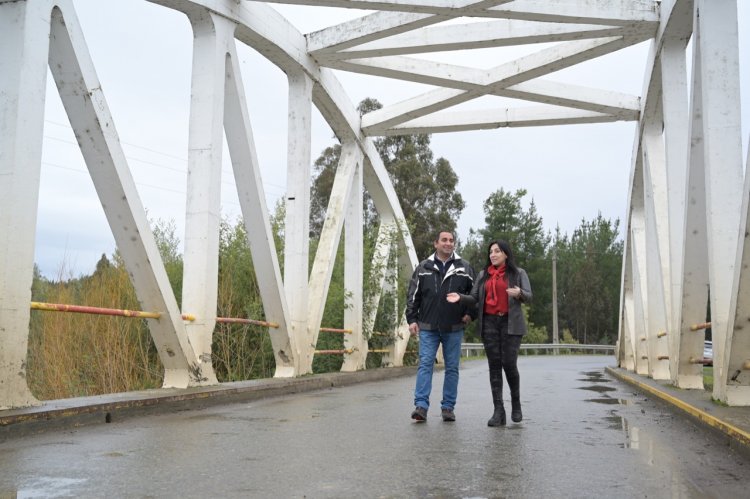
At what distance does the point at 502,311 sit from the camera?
698 centimetres

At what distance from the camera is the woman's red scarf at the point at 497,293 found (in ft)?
22.9

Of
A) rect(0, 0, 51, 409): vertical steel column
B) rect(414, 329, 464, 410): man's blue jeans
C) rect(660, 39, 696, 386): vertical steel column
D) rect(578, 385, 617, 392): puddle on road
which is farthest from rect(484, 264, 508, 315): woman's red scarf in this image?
rect(578, 385, 617, 392): puddle on road

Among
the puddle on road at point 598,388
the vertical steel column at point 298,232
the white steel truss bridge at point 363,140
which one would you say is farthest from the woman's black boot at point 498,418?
the puddle on road at point 598,388

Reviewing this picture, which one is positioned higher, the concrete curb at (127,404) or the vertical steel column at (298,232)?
the vertical steel column at (298,232)

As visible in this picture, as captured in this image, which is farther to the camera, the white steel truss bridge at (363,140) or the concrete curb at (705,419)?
the white steel truss bridge at (363,140)

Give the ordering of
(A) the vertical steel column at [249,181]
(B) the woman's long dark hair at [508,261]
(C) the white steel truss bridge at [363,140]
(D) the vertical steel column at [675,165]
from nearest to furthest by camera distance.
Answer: (C) the white steel truss bridge at [363,140], (B) the woman's long dark hair at [508,261], (D) the vertical steel column at [675,165], (A) the vertical steel column at [249,181]

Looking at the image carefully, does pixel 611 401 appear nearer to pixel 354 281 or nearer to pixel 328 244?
pixel 328 244

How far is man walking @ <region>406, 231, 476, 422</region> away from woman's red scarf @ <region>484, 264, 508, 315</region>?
0.78 ft

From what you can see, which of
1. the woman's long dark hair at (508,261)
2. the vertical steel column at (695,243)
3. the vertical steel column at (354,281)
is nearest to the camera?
the woman's long dark hair at (508,261)

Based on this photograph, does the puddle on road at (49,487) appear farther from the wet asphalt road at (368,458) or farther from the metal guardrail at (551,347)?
the metal guardrail at (551,347)

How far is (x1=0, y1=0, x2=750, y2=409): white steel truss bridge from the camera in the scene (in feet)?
19.8

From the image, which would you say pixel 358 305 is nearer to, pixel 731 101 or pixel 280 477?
pixel 731 101

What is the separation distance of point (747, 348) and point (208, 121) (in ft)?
19.6

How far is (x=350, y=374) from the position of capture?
13133mm
